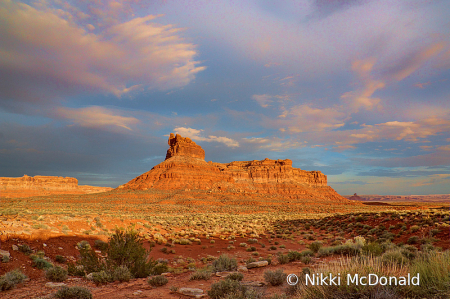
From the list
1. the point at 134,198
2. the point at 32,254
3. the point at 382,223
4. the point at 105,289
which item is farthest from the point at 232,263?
the point at 134,198

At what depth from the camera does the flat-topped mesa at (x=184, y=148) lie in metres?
109

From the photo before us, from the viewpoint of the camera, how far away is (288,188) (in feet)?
354

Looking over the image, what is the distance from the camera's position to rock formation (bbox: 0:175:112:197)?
401 ft

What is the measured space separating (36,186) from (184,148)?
94.3 m

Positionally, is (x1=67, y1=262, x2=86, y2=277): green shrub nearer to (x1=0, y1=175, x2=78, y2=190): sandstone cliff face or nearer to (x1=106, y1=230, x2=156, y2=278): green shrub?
(x1=106, y1=230, x2=156, y2=278): green shrub

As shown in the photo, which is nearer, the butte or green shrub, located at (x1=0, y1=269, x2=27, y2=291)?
green shrub, located at (x1=0, y1=269, x2=27, y2=291)

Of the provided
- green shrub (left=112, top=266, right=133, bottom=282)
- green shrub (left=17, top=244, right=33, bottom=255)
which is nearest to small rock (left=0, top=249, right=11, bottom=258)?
green shrub (left=17, top=244, right=33, bottom=255)

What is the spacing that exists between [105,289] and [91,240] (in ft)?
33.3

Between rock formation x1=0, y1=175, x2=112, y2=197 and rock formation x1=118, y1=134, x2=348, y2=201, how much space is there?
73.2 m

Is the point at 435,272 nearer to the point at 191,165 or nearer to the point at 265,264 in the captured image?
the point at 265,264

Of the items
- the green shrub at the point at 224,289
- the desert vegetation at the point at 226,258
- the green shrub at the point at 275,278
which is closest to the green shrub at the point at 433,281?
the desert vegetation at the point at 226,258

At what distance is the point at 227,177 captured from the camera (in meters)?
105

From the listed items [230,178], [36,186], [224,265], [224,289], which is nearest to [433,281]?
[224,289]

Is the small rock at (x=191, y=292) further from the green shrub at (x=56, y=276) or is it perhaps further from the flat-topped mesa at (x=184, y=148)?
the flat-topped mesa at (x=184, y=148)
